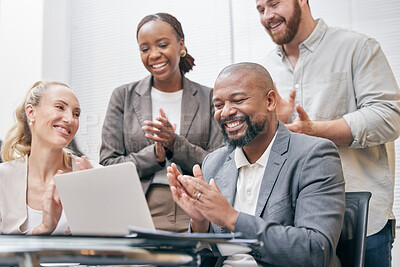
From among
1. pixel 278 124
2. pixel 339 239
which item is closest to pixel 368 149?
pixel 278 124

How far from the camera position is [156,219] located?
197 cm

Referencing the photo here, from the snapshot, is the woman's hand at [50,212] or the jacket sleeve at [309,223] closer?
the jacket sleeve at [309,223]

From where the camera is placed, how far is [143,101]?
7.00ft

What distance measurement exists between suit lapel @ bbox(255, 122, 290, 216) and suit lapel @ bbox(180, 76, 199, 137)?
0.60 m

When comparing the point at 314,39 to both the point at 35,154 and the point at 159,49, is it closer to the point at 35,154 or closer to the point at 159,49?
the point at 159,49

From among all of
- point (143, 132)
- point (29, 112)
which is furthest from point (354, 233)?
point (29, 112)

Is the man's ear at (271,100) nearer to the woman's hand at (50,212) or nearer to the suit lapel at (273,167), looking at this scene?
the suit lapel at (273,167)

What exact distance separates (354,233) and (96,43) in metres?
2.43

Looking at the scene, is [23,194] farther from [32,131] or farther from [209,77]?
[209,77]

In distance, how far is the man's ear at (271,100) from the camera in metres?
1.63

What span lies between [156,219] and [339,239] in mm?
840

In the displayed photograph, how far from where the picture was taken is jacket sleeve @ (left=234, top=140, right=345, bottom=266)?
1.25 metres

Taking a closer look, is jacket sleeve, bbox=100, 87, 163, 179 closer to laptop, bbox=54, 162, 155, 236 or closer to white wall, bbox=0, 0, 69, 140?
laptop, bbox=54, 162, 155, 236

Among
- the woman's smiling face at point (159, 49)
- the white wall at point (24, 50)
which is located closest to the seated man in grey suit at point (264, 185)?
the woman's smiling face at point (159, 49)
